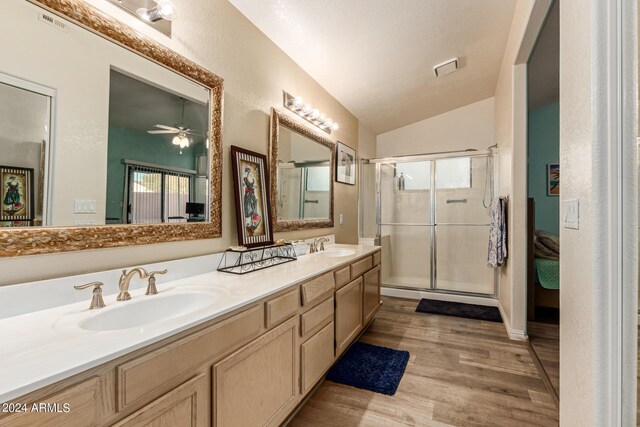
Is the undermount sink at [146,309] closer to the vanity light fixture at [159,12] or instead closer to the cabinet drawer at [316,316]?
the cabinet drawer at [316,316]

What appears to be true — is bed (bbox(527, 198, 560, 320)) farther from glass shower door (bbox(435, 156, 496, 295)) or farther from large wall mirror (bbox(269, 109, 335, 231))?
large wall mirror (bbox(269, 109, 335, 231))

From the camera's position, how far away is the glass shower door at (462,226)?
399 centimetres

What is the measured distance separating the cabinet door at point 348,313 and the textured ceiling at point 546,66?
236 centimetres

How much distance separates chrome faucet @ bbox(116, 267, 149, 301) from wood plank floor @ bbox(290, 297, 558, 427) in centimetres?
114

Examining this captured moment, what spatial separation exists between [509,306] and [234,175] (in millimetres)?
2792

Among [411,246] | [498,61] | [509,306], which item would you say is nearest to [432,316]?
[509,306]

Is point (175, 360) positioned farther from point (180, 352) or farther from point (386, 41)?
point (386, 41)

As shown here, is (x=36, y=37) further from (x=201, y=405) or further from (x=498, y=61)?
(x=498, y=61)

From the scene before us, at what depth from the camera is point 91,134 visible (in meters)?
1.21

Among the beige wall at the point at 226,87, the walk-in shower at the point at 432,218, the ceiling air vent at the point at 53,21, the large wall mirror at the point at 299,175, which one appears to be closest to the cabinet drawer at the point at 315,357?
the beige wall at the point at 226,87

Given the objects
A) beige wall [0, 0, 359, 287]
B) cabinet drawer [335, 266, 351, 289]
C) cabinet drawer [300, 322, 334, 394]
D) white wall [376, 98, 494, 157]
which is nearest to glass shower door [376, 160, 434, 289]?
white wall [376, 98, 494, 157]

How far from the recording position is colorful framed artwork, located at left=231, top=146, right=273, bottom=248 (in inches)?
75.5

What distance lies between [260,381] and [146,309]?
566mm

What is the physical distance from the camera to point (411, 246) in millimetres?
4383
